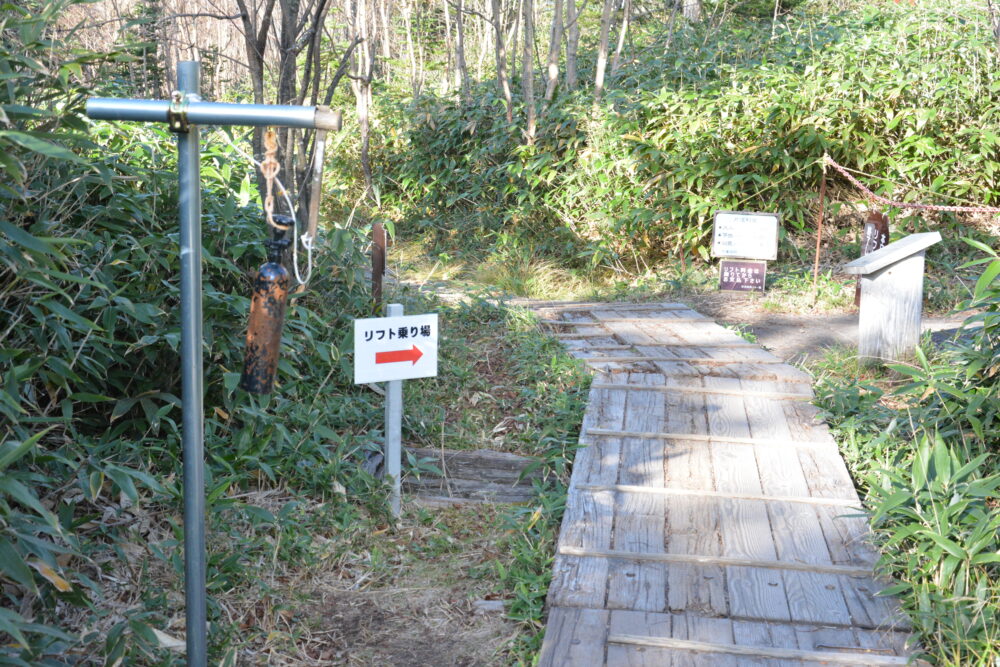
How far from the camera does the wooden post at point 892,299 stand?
565 cm

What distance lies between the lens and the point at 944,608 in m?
3.07

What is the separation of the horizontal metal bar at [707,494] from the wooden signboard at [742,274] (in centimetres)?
448

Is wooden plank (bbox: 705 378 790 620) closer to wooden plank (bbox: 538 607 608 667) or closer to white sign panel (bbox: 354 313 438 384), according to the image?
wooden plank (bbox: 538 607 608 667)

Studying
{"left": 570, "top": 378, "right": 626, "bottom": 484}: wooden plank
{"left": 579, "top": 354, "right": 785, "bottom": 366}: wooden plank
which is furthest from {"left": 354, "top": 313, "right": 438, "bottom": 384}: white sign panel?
{"left": 579, "top": 354, "right": 785, "bottom": 366}: wooden plank

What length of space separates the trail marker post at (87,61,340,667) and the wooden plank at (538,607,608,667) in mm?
→ 1062

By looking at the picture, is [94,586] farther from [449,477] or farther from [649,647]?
[449,477]

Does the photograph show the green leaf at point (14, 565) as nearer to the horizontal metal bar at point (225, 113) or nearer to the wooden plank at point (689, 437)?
the horizontal metal bar at point (225, 113)

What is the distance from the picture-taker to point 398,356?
13.6 ft

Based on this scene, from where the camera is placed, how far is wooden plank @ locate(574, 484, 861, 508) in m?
3.94

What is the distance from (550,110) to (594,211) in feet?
4.97

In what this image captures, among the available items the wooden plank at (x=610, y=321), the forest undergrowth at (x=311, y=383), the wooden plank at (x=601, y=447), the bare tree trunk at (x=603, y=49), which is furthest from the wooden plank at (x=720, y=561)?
the bare tree trunk at (x=603, y=49)

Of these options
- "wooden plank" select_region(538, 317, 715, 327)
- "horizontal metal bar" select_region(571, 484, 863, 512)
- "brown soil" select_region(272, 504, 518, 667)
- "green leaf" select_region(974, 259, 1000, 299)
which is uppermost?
"green leaf" select_region(974, 259, 1000, 299)

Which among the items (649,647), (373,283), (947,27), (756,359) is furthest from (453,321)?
(947,27)

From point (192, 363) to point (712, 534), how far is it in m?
2.27
